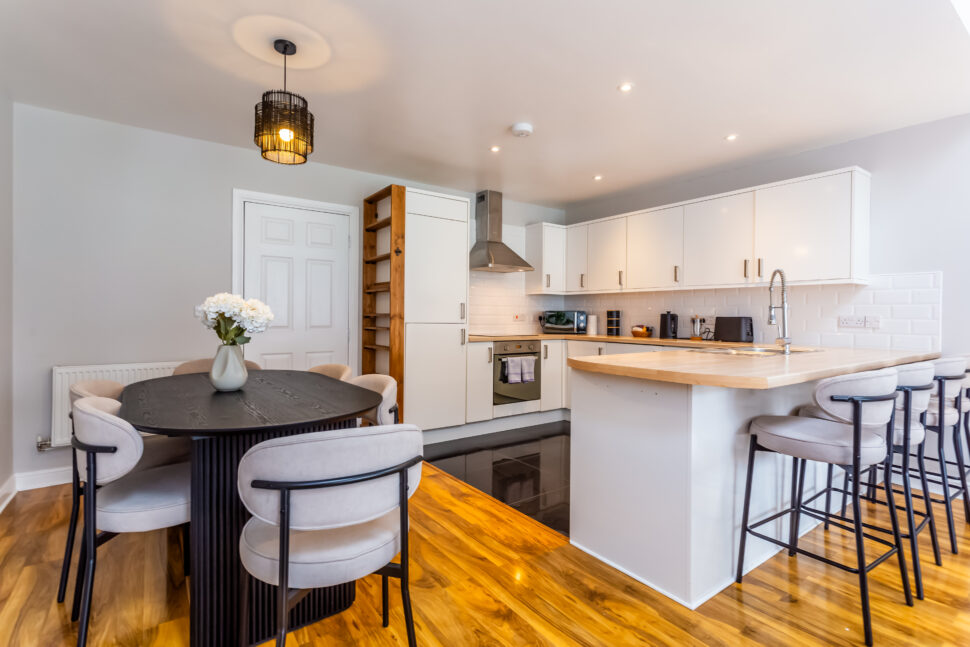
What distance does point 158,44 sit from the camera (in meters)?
2.21

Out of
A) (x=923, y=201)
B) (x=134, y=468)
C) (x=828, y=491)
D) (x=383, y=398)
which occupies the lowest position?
(x=828, y=491)

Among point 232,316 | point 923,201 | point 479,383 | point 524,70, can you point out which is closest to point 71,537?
point 232,316

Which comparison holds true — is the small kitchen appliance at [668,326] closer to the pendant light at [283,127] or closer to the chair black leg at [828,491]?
the chair black leg at [828,491]

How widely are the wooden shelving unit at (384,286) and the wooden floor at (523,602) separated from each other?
1816 millimetres

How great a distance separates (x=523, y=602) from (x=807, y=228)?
3.21 metres

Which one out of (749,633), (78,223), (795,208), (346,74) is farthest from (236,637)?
(795,208)

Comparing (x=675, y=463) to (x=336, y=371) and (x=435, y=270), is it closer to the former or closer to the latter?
(x=336, y=371)

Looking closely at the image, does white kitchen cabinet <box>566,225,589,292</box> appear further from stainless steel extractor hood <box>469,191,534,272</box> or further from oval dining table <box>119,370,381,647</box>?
oval dining table <box>119,370,381,647</box>

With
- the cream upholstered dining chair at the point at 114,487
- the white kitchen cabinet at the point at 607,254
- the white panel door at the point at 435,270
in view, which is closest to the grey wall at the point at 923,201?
the white kitchen cabinet at the point at 607,254

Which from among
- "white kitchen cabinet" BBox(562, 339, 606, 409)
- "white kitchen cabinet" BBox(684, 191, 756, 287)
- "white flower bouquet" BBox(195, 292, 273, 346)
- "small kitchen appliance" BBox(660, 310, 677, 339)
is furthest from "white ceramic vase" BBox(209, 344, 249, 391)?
"small kitchen appliance" BBox(660, 310, 677, 339)

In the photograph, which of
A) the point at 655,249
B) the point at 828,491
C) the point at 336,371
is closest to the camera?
the point at 828,491

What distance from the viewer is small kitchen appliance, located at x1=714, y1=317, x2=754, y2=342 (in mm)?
3893

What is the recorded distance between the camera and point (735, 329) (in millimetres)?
3930

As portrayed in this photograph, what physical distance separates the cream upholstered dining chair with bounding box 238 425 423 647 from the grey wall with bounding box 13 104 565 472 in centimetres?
270
